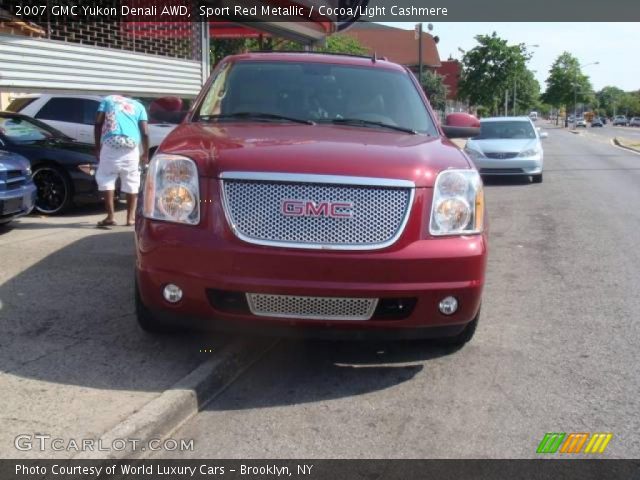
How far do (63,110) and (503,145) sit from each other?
9015 mm

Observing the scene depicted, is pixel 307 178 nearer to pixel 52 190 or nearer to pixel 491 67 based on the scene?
pixel 52 190

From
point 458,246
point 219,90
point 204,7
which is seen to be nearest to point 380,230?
point 458,246

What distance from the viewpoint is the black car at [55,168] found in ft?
28.6

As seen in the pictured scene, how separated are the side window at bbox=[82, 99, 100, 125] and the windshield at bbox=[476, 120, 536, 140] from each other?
8.47 m

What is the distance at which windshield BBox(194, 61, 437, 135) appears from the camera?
491cm

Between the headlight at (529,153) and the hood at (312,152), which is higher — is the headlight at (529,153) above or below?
below

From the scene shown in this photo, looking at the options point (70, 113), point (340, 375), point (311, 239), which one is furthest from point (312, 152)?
point (70, 113)

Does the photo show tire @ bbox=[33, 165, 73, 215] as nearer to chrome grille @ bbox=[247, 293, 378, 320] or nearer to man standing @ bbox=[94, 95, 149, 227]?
man standing @ bbox=[94, 95, 149, 227]

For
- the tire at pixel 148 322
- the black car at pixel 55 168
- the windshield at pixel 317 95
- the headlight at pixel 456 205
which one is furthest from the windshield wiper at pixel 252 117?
the black car at pixel 55 168

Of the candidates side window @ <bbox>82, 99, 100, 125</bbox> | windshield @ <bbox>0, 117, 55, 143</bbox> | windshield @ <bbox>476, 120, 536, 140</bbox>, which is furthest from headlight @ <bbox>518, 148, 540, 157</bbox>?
windshield @ <bbox>0, 117, 55, 143</bbox>

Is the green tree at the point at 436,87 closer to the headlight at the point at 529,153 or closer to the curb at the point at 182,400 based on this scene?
the headlight at the point at 529,153

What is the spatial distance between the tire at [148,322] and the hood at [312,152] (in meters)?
0.94

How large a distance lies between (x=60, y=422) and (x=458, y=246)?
2.20 meters

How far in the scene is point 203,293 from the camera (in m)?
3.64
